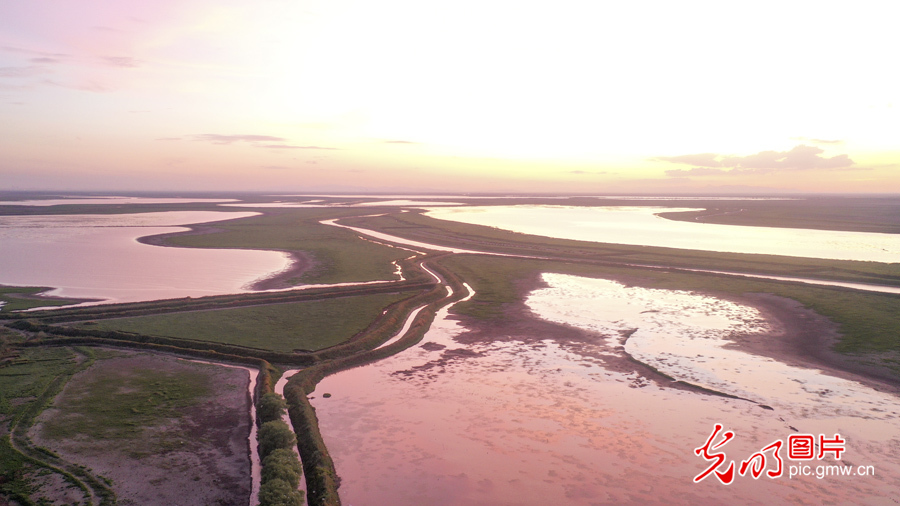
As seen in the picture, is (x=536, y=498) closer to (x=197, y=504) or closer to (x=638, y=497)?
(x=638, y=497)

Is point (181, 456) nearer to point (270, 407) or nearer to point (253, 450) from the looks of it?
point (253, 450)

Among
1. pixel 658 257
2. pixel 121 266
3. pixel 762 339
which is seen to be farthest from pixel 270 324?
pixel 658 257

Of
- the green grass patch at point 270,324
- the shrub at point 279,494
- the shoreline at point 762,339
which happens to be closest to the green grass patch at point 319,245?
→ the green grass patch at point 270,324

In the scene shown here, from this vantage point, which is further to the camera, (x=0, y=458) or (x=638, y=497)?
(x=0, y=458)

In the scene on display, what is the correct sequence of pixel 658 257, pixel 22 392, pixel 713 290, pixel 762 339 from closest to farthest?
pixel 22 392 → pixel 762 339 → pixel 713 290 → pixel 658 257

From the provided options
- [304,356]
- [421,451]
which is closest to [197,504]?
[421,451]

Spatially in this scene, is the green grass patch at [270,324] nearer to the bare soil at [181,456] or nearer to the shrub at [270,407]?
the shrub at [270,407]

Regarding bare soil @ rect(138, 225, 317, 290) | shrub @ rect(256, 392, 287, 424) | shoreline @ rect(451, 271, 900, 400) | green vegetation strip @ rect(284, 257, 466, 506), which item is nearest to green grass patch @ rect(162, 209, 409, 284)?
bare soil @ rect(138, 225, 317, 290)
